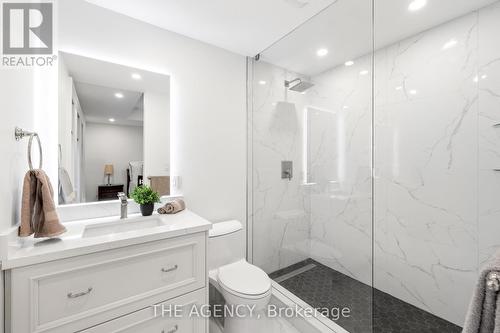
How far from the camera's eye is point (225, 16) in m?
1.66

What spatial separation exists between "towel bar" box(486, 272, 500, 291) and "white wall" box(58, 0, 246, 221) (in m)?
1.76

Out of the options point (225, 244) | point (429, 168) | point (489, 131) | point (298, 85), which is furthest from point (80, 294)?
point (489, 131)

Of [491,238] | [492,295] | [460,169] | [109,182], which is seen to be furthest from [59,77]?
[491,238]

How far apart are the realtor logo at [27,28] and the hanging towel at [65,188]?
28.3 inches

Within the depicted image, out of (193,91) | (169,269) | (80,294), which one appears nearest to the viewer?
(80,294)

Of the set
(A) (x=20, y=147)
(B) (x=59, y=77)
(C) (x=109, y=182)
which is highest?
(B) (x=59, y=77)

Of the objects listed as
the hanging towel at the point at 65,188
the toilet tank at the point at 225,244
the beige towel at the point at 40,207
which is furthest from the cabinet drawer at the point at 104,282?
the hanging towel at the point at 65,188

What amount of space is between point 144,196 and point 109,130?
0.58m

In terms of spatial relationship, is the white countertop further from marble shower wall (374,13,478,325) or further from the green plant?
marble shower wall (374,13,478,325)

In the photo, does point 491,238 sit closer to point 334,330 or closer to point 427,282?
point 427,282

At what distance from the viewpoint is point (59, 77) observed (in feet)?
4.76

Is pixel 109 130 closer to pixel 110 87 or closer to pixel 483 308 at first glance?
pixel 110 87

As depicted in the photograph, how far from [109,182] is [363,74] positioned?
2226 millimetres

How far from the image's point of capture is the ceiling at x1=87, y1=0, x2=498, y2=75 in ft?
5.12
